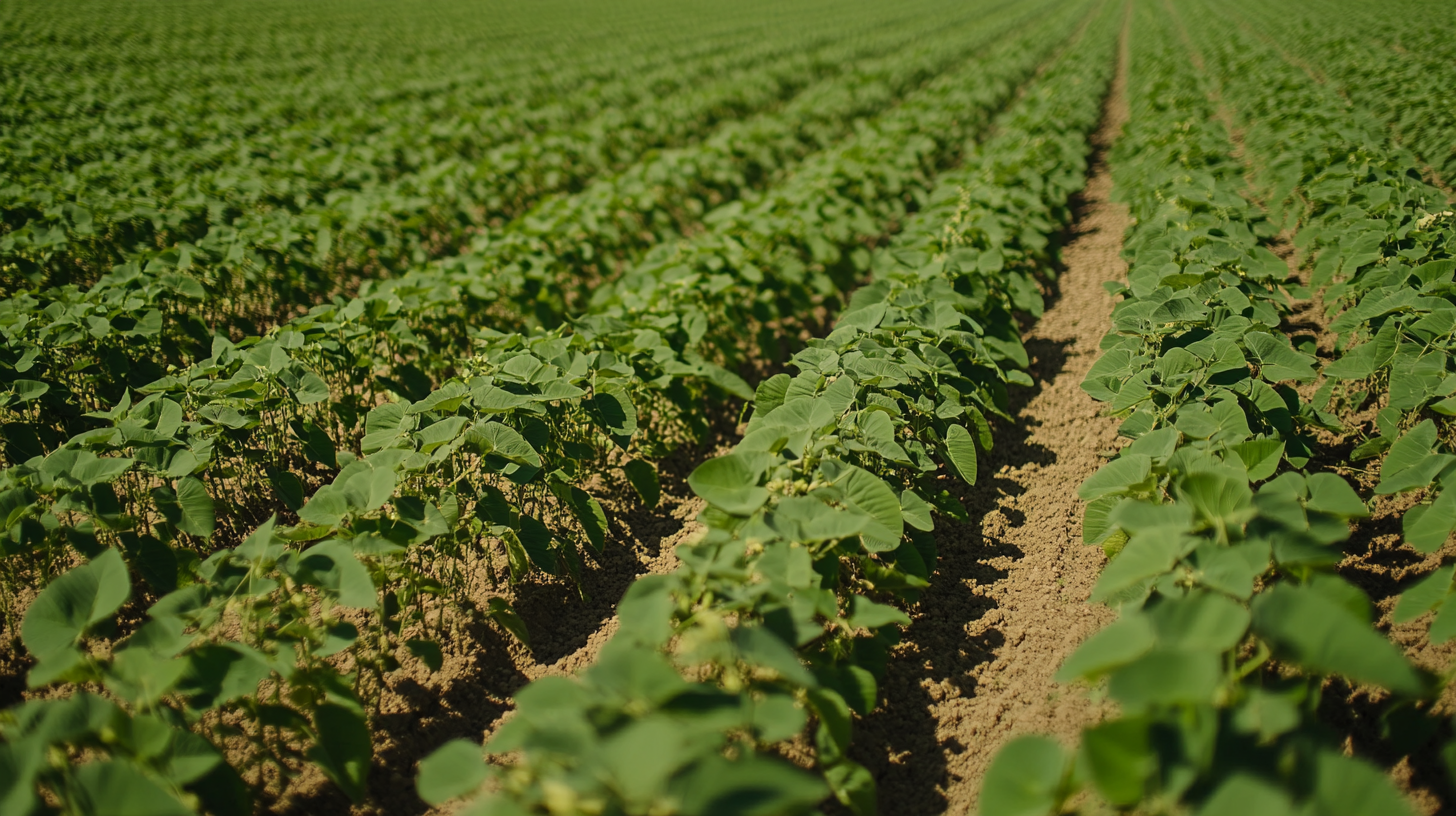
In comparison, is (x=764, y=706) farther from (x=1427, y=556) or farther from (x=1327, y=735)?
(x=1427, y=556)

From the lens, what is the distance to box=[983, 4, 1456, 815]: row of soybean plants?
1117 millimetres

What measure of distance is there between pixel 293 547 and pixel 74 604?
3.57 feet

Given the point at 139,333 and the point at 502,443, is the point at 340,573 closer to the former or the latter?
the point at 502,443

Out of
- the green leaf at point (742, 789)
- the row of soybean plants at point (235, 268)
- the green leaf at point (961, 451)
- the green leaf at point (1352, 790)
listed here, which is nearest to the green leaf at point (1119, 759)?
the green leaf at point (1352, 790)

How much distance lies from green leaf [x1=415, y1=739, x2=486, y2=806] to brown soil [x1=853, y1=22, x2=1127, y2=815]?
47.7 inches

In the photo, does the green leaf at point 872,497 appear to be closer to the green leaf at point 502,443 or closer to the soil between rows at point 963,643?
the soil between rows at point 963,643

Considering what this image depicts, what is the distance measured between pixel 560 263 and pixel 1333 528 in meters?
4.19

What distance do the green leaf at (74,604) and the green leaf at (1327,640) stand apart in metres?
2.29

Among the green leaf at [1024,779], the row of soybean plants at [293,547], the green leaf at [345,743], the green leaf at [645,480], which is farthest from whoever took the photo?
the green leaf at [645,480]

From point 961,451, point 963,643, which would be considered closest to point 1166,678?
point 963,643

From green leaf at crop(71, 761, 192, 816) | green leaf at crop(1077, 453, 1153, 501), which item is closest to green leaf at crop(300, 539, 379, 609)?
green leaf at crop(71, 761, 192, 816)

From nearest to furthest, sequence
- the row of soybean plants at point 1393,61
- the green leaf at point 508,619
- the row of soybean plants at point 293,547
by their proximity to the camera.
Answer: the row of soybean plants at point 293,547
the green leaf at point 508,619
the row of soybean plants at point 1393,61

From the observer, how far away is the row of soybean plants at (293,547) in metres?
1.45

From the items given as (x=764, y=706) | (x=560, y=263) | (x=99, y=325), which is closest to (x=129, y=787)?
(x=764, y=706)
